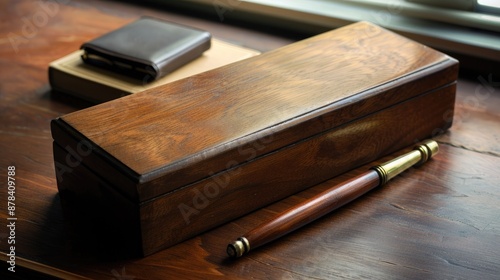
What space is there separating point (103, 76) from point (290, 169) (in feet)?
1.24

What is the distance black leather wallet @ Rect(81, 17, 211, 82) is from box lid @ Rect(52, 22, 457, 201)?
0.52 ft

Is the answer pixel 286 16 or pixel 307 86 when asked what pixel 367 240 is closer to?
pixel 307 86

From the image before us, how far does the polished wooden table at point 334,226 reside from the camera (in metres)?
0.84

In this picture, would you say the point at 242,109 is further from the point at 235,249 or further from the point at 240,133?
the point at 235,249

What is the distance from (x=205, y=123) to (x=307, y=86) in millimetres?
164

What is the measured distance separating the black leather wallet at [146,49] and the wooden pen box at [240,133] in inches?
6.3

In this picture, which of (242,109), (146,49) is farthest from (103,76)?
(242,109)

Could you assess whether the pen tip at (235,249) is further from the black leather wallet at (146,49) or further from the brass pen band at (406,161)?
the black leather wallet at (146,49)

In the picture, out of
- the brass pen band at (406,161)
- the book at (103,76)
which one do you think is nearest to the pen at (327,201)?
the brass pen band at (406,161)

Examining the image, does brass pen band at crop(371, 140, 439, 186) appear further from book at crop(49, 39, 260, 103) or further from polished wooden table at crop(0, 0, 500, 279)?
book at crop(49, 39, 260, 103)

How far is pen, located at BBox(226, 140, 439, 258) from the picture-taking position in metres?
0.85

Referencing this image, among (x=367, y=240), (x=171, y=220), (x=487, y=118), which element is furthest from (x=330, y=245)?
(x=487, y=118)

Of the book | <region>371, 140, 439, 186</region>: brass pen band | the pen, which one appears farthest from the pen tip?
the book

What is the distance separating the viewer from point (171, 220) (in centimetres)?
→ 84
